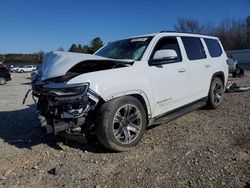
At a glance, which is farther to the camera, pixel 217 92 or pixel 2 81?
pixel 2 81

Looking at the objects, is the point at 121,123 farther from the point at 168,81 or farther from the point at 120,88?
the point at 168,81

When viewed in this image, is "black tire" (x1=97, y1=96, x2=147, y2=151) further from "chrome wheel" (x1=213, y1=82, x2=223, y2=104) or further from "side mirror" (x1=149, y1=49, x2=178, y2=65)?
"chrome wheel" (x1=213, y1=82, x2=223, y2=104)

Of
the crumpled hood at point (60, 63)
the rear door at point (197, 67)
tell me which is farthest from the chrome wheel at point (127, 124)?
the rear door at point (197, 67)

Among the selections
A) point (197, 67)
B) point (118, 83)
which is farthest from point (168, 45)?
point (118, 83)

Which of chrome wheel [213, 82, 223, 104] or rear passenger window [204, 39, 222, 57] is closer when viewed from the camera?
rear passenger window [204, 39, 222, 57]

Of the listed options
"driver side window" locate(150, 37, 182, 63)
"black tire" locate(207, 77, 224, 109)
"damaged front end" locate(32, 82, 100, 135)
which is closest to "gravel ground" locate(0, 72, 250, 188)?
"damaged front end" locate(32, 82, 100, 135)

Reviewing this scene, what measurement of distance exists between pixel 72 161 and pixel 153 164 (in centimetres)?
120

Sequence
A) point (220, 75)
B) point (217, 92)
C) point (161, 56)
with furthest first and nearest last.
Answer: point (220, 75) → point (217, 92) → point (161, 56)

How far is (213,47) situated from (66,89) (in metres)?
4.70

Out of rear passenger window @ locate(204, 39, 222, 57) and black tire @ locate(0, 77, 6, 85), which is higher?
rear passenger window @ locate(204, 39, 222, 57)

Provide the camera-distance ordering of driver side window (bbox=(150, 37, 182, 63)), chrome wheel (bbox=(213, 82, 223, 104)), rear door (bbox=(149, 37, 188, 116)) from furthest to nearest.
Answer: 1. chrome wheel (bbox=(213, 82, 223, 104))
2. driver side window (bbox=(150, 37, 182, 63))
3. rear door (bbox=(149, 37, 188, 116))

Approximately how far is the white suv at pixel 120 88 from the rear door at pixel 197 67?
22mm

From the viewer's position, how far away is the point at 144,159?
4.78 m

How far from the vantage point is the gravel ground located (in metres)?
4.09
